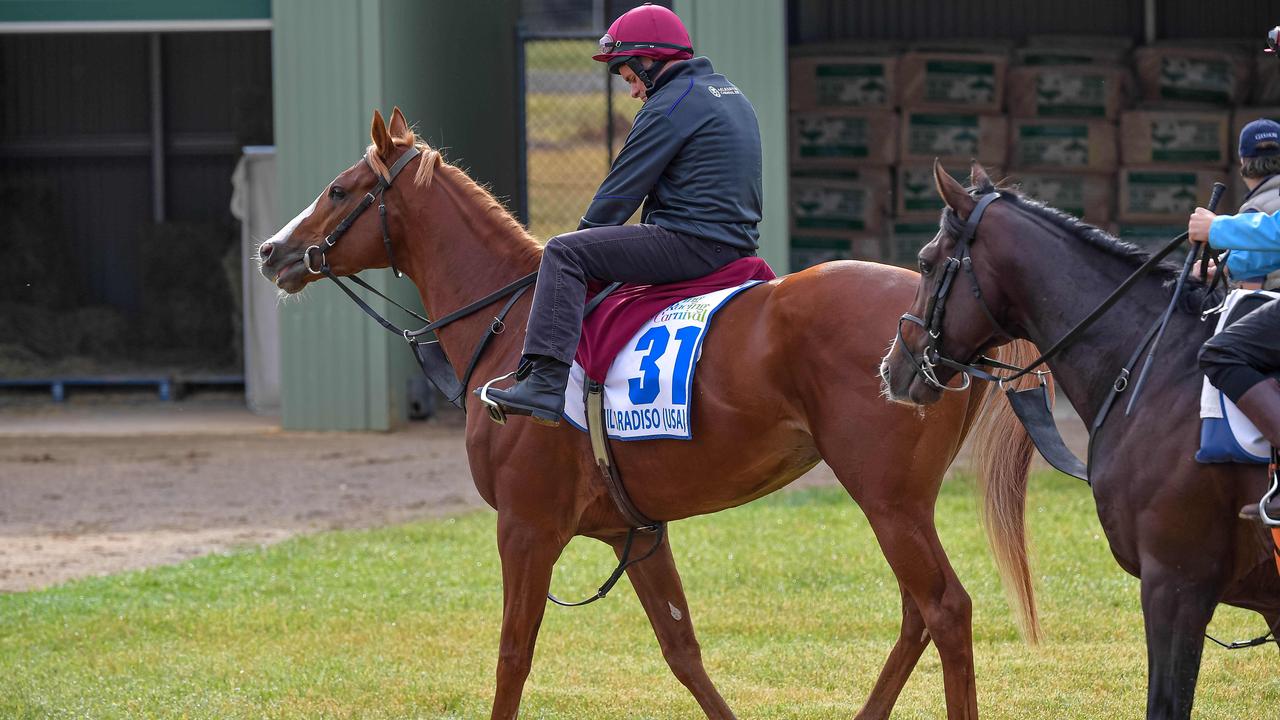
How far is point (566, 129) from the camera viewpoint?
80.4ft

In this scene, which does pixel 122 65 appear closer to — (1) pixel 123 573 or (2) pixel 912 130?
(2) pixel 912 130

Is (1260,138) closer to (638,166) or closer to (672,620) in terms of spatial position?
(638,166)

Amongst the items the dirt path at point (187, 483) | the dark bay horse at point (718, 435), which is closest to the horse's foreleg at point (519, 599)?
the dark bay horse at point (718, 435)

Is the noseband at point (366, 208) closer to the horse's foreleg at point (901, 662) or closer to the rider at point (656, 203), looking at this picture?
the rider at point (656, 203)

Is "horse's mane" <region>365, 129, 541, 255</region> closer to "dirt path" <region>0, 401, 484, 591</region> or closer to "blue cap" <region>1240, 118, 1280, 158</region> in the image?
"blue cap" <region>1240, 118, 1280, 158</region>

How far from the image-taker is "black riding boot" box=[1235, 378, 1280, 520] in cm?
345

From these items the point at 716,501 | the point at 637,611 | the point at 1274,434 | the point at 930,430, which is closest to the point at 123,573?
the point at 637,611

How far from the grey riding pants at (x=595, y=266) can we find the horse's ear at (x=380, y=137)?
35.3 inches

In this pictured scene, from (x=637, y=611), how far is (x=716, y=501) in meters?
2.54

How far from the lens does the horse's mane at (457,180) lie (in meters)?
5.30

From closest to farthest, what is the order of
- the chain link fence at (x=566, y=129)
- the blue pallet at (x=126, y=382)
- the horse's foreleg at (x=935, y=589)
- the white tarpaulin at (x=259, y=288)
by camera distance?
1. the horse's foreleg at (x=935, y=589)
2. the white tarpaulin at (x=259, y=288)
3. the blue pallet at (x=126, y=382)
4. the chain link fence at (x=566, y=129)

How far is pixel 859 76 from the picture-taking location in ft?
49.7

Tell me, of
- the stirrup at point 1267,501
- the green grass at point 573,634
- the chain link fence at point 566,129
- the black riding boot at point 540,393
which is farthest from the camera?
the chain link fence at point 566,129

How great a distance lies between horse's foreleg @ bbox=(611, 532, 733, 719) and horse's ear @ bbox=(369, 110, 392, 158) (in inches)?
67.3
